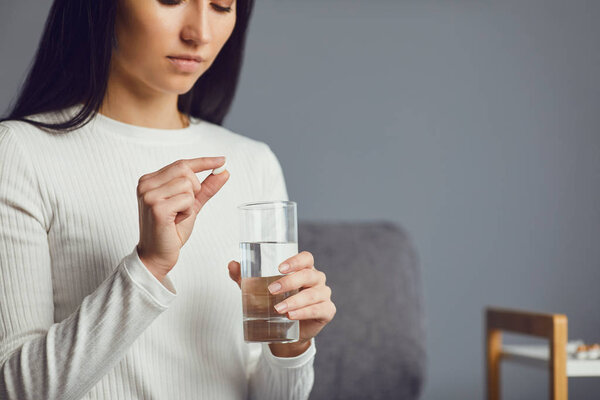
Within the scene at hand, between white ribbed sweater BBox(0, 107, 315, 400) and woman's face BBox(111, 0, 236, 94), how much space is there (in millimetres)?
130

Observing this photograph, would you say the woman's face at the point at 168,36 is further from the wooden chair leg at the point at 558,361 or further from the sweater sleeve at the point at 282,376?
the wooden chair leg at the point at 558,361

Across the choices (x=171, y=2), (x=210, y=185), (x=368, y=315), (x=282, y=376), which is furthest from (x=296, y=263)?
(x=368, y=315)

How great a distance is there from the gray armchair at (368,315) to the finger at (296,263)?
43.7 inches

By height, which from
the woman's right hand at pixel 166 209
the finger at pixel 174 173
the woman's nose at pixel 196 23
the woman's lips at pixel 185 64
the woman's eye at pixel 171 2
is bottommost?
the woman's right hand at pixel 166 209

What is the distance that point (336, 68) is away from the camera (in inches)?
108

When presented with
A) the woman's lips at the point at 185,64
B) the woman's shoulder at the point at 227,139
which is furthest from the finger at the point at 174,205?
the woman's shoulder at the point at 227,139

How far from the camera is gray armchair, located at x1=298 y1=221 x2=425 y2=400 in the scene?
206 cm

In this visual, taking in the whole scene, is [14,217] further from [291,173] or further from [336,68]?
[336,68]

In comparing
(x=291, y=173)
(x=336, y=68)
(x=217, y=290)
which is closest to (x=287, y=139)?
(x=291, y=173)

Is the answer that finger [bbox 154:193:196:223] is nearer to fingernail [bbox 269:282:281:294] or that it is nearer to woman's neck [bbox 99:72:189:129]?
fingernail [bbox 269:282:281:294]

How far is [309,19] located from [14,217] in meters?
1.90

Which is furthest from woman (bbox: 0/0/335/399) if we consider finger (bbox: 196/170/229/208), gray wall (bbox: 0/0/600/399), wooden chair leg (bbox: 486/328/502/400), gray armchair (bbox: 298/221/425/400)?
gray wall (bbox: 0/0/600/399)

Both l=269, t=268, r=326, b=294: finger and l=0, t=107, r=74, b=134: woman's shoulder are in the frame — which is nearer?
l=269, t=268, r=326, b=294: finger

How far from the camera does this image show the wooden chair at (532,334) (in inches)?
69.8
